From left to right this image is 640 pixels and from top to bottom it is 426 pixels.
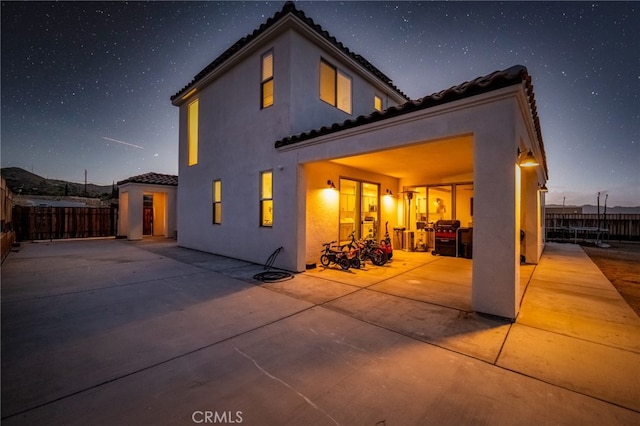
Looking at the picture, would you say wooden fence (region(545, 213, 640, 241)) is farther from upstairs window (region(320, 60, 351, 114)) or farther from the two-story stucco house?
upstairs window (region(320, 60, 351, 114))

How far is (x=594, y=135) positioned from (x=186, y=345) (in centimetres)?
2016

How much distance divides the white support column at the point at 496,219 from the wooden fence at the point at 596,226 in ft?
47.1

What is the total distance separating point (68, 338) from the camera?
306 cm

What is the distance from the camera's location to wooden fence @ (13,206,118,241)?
42.9 feet

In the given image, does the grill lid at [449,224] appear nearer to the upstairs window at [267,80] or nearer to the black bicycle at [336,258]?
the black bicycle at [336,258]

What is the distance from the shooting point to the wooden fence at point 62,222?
13.1 metres

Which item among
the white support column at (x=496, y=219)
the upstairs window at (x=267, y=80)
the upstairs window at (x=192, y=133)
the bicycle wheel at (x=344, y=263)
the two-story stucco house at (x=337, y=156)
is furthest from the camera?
the upstairs window at (x=192, y=133)

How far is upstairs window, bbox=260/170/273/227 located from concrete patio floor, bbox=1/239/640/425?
276 cm

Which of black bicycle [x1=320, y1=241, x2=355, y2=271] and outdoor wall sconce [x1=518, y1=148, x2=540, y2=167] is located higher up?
outdoor wall sconce [x1=518, y1=148, x2=540, y2=167]

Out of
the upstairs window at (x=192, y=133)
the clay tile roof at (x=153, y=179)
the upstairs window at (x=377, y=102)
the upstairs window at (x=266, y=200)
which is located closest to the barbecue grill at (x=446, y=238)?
the upstairs window at (x=377, y=102)

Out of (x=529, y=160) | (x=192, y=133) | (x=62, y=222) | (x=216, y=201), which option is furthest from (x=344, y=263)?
(x=62, y=222)

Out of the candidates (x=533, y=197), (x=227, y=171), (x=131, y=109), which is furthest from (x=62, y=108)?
(x=533, y=197)

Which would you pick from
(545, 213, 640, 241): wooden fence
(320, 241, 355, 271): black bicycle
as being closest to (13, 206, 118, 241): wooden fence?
(320, 241, 355, 271): black bicycle

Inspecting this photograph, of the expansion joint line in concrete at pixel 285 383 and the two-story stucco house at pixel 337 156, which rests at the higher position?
the two-story stucco house at pixel 337 156
